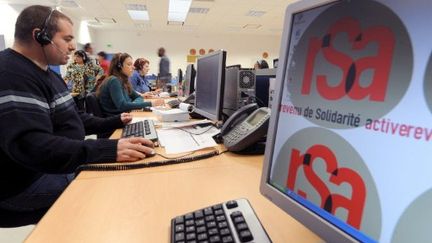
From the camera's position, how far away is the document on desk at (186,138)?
3.87 ft

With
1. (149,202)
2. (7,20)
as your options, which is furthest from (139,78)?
(149,202)

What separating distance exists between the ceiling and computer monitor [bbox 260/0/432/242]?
4295 millimetres

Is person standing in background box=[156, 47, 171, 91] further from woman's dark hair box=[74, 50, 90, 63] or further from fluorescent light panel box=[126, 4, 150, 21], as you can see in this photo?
fluorescent light panel box=[126, 4, 150, 21]

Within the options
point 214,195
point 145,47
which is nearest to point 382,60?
point 214,195

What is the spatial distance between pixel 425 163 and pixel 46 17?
55.3 inches

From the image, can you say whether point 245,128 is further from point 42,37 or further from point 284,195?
point 42,37

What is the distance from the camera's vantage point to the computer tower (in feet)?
5.08

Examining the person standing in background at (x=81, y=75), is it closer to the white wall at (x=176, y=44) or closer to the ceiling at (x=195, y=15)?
the ceiling at (x=195, y=15)

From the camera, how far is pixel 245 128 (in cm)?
110

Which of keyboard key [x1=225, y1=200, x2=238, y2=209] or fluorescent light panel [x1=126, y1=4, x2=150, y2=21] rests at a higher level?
fluorescent light panel [x1=126, y1=4, x2=150, y2=21]

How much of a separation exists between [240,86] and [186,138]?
456 millimetres

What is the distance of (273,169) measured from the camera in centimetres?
58

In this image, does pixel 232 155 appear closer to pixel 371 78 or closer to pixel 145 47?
pixel 371 78

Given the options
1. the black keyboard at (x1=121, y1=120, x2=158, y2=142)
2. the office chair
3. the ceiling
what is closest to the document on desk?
the black keyboard at (x1=121, y1=120, x2=158, y2=142)
